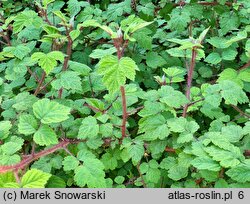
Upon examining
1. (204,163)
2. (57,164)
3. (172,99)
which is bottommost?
Answer: (57,164)

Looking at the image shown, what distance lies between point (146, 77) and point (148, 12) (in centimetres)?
39

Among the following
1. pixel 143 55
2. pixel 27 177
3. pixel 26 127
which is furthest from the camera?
pixel 143 55

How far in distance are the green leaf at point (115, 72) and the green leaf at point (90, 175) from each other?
0.31 m

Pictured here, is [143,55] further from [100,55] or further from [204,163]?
[204,163]

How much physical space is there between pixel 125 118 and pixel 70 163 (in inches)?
11.7

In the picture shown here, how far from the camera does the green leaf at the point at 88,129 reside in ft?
5.35

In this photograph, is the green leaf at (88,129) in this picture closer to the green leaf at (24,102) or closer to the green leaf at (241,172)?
the green leaf at (24,102)

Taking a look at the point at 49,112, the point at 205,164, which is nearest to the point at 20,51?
the point at 49,112

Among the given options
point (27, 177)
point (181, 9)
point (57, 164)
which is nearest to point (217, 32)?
point (181, 9)

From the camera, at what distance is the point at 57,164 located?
1.66m

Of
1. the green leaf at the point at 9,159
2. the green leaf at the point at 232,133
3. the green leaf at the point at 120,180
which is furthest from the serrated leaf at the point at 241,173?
the green leaf at the point at 9,159

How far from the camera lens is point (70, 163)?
155cm

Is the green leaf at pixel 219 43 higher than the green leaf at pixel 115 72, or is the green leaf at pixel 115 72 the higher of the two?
the green leaf at pixel 115 72

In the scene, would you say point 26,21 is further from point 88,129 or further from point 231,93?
point 231,93
